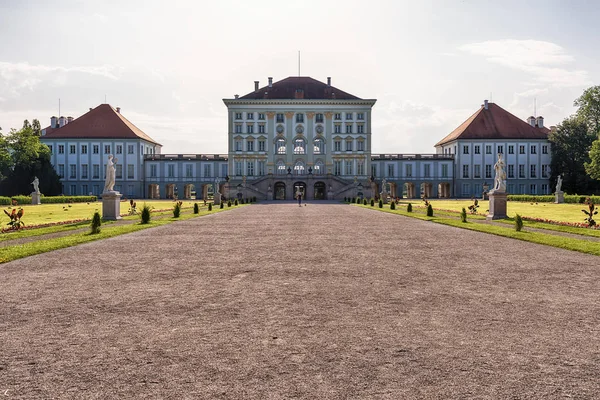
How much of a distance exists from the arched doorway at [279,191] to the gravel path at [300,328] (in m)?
66.3

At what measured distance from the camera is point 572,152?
75938 millimetres

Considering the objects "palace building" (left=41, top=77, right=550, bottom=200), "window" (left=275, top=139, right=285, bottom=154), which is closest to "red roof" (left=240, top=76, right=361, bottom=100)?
"palace building" (left=41, top=77, right=550, bottom=200)

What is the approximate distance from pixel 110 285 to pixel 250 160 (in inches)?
2968

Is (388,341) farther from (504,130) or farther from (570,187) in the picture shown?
(504,130)

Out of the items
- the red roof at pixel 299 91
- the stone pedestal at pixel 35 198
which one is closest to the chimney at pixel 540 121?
the red roof at pixel 299 91

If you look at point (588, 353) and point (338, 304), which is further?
point (338, 304)

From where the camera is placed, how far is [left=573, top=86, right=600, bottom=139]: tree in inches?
2849

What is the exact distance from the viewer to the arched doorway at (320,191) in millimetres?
77812

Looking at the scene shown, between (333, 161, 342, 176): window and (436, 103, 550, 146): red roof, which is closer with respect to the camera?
(333, 161, 342, 176): window

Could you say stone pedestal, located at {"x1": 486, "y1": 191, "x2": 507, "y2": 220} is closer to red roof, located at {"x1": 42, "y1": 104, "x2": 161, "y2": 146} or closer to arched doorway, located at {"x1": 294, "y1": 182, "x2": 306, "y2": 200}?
arched doorway, located at {"x1": 294, "y1": 182, "x2": 306, "y2": 200}

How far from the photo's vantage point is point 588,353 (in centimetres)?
532

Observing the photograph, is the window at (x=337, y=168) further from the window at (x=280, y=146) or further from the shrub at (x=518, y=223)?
the shrub at (x=518, y=223)

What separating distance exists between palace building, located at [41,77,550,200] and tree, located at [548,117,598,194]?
707cm

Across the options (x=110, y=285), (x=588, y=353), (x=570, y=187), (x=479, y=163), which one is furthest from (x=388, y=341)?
(x=479, y=163)
